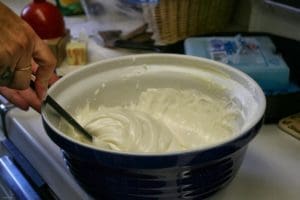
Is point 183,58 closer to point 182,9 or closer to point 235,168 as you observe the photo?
point 235,168

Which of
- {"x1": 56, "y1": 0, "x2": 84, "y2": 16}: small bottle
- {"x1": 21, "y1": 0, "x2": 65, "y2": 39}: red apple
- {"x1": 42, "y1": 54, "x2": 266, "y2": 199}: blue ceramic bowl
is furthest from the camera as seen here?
{"x1": 56, "y1": 0, "x2": 84, "y2": 16}: small bottle

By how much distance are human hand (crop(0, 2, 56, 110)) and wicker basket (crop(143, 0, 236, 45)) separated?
427 mm

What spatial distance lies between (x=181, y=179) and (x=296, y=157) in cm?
24

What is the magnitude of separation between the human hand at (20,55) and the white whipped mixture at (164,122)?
89 mm

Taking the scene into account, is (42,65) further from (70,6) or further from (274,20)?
(70,6)

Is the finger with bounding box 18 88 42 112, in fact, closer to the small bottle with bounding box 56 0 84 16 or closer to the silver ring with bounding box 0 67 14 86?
the silver ring with bounding box 0 67 14 86

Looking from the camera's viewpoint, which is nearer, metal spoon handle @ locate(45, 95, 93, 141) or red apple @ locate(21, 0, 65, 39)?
metal spoon handle @ locate(45, 95, 93, 141)

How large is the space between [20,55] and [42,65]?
0.20 ft

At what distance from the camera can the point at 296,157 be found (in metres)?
0.66

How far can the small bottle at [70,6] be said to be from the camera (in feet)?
4.13

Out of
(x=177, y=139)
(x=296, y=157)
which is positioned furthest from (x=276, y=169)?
(x=177, y=139)

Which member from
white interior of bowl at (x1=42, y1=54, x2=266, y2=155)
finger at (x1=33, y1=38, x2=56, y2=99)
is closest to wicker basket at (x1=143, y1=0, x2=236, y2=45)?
white interior of bowl at (x1=42, y1=54, x2=266, y2=155)

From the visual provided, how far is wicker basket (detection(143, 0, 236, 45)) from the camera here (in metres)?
0.97

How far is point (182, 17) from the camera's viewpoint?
991mm
